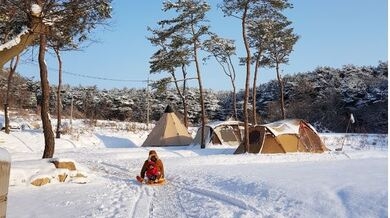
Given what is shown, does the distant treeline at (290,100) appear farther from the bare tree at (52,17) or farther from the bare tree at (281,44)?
the bare tree at (52,17)

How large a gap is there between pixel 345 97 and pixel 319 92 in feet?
9.93

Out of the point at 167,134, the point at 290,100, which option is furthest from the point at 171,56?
the point at 290,100

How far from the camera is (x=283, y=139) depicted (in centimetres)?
2066

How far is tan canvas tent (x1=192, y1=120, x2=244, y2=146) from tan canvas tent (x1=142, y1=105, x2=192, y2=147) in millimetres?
1381

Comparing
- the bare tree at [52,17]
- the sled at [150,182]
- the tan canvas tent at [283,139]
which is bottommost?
the sled at [150,182]

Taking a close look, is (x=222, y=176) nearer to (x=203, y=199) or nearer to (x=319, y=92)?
(x=203, y=199)

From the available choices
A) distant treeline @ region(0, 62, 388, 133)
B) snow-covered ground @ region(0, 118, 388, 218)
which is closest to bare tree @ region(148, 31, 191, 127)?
distant treeline @ region(0, 62, 388, 133)

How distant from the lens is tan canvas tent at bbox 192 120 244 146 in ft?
86.2

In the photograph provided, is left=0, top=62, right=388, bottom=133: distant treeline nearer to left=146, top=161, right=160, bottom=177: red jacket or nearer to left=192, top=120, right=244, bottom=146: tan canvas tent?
left=192, top=120, right=244, bottom=146: tan canvas tent

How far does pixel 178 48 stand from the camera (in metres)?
28.5

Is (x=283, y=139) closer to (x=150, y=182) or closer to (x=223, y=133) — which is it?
(x=223, y=133)

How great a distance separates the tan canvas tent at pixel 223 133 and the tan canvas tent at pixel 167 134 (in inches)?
54.4

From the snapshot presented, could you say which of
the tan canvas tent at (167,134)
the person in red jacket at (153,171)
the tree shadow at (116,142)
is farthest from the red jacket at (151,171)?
the tree shadow at (116,142)

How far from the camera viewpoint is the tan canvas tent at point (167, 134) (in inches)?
1084
